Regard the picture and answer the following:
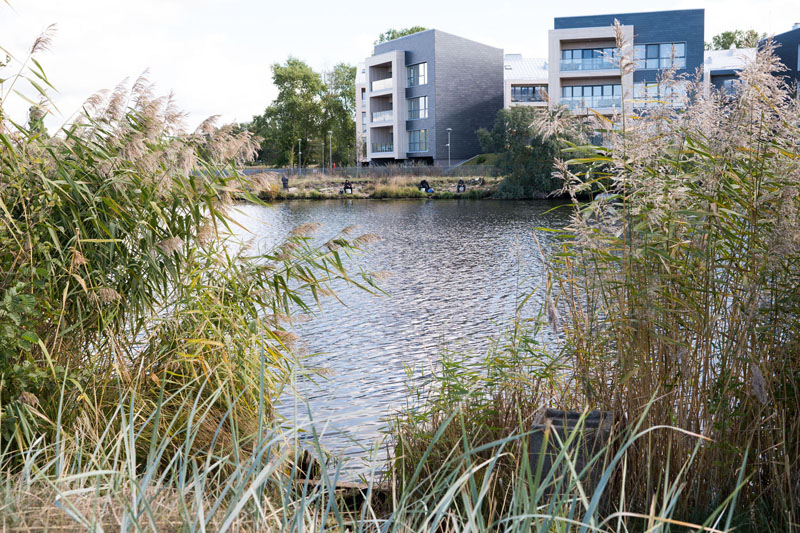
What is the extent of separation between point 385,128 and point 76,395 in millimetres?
52046

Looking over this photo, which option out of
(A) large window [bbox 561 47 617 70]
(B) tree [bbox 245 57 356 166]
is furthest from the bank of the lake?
(B) tree [bbox 245 57 356 166]

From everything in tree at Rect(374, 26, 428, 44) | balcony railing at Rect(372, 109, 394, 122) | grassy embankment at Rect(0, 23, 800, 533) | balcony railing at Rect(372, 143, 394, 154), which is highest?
tree at Rect(374, 26, 428, 44)

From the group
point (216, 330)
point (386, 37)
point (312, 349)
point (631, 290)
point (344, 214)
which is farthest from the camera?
point (386, 37)

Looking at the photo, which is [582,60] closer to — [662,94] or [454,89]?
[454,89]

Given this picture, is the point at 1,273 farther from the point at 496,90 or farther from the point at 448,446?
the point at 496,90

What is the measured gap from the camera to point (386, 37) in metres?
79.5

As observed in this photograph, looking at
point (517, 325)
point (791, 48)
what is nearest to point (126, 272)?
point (517, 325)

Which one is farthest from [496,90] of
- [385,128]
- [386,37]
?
[386,37]

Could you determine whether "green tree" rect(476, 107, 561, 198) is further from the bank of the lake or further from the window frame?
the window frame

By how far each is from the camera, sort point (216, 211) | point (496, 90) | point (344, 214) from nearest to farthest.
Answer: point (216, 211)
point (344, 214)
point (496, 90)

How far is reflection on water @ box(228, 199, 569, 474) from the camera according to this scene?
6324 mm

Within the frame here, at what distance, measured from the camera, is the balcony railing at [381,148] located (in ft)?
175

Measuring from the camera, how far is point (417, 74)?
50281mm

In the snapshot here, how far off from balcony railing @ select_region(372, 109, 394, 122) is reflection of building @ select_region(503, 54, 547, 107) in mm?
8053
